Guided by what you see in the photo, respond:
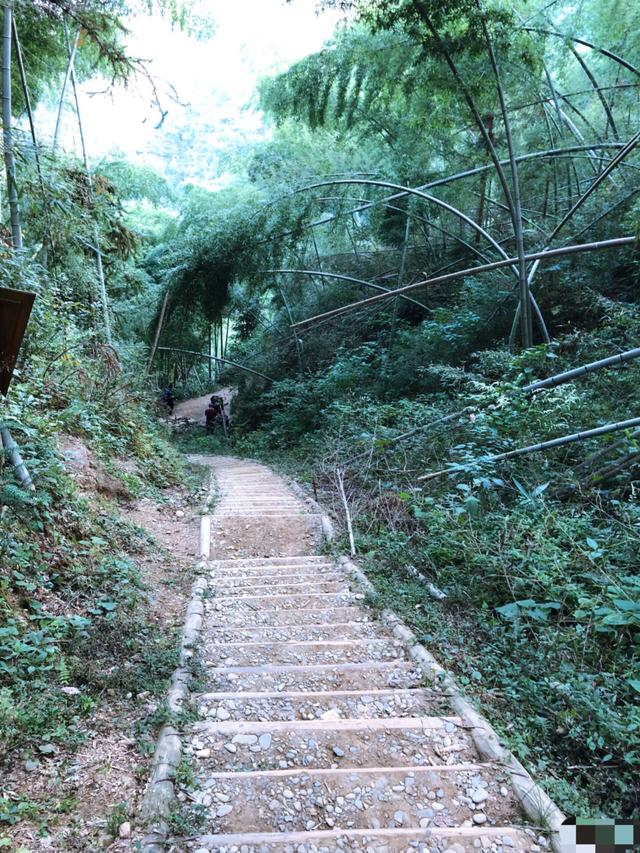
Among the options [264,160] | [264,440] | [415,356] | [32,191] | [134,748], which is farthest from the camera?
[264,440]

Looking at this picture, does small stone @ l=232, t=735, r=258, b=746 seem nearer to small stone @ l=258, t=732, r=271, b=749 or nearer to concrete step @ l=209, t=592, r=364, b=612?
small stone @ l=258, t=732, r=271, b=749

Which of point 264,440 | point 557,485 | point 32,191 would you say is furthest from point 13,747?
point 264,440

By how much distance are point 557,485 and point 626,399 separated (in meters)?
1.21

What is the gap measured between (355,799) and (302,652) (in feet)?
3.31

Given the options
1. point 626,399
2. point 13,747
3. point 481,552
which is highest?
point 626,399

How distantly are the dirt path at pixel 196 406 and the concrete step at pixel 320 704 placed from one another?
45.6 feet

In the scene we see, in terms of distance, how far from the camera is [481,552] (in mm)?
3412

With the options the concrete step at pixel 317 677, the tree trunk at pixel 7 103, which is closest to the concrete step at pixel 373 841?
the concrete step at pixel 317 677

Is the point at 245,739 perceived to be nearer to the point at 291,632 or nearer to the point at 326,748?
the point at 326,748

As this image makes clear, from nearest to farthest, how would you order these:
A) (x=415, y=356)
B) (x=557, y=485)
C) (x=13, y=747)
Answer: (x=13, y=747) < (x=557, y=485) < (x=415, y=356)

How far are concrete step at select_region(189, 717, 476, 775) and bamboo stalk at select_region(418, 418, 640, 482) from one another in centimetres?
222

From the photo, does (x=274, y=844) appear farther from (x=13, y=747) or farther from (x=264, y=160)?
(x=264, y=160)

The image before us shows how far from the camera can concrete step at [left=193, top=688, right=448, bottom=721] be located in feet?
7.22

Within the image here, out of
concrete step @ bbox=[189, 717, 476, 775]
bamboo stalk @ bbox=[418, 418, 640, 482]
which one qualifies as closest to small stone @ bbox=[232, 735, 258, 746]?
concrete step @ bbox=[189, 717, 476, 775]
